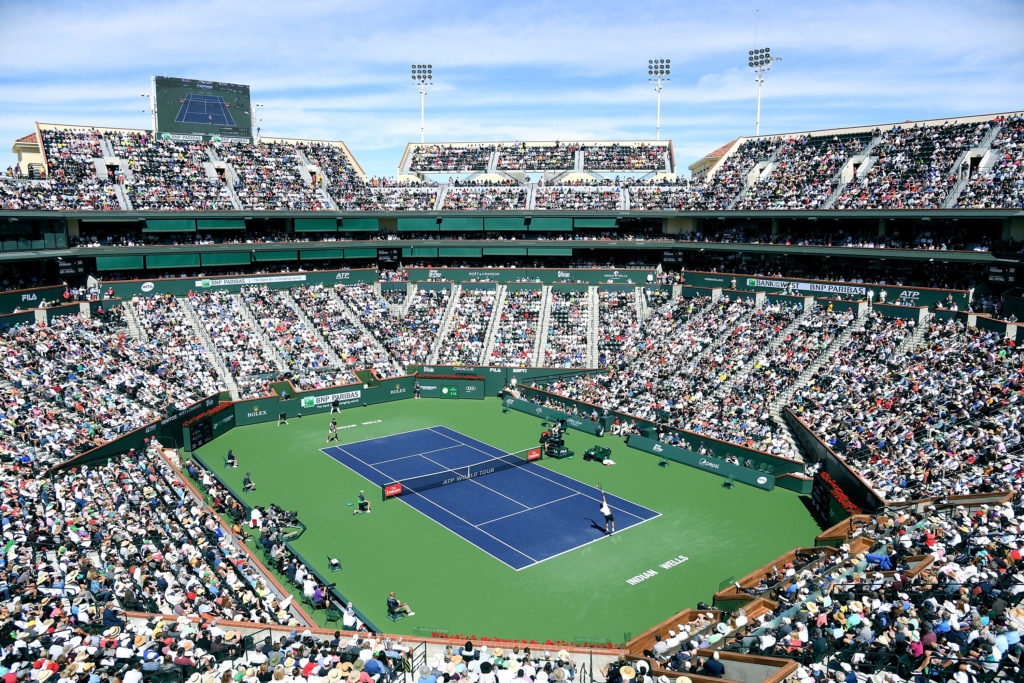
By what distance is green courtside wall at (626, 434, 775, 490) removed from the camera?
110 feet

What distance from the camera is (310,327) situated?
54031mm

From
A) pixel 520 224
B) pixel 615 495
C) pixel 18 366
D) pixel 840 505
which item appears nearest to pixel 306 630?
pixel 615 495

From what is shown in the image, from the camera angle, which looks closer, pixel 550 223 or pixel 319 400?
pixel 319 400

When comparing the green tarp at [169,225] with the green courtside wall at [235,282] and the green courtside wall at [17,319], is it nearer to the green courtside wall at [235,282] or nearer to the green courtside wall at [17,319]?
the green courtside wall at [235,282]

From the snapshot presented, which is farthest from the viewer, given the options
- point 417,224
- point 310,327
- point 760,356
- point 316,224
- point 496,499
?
point 417,224

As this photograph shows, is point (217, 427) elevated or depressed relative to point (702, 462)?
elevated

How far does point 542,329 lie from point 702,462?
895 inches

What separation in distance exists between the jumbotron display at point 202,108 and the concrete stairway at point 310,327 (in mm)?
18290

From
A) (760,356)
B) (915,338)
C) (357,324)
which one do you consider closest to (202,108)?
(357,324)

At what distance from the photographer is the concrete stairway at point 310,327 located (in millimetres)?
51312

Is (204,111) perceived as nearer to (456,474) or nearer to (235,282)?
(235,282)

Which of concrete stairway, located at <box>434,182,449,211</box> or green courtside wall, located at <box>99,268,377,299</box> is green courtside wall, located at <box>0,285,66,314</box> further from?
concrete stairway, located at <box>434,182,449,211</box>

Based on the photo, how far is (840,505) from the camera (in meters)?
27.7

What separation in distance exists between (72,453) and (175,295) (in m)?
24.6
